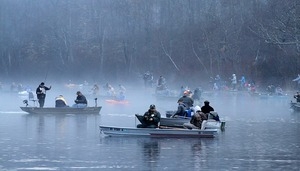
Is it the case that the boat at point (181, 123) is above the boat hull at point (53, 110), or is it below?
below

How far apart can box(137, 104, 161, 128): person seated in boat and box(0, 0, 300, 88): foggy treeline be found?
1934 inches

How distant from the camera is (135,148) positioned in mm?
30844

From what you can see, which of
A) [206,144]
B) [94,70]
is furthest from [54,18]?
[206,144]

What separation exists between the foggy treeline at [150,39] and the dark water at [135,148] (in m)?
43.3

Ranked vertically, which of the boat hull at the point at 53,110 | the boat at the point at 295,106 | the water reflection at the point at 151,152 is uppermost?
the boat at the point at 295,106

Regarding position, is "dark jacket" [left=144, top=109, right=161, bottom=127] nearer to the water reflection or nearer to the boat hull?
the water reflection

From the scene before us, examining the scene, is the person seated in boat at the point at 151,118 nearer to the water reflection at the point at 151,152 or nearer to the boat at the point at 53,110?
the water reflection at the point at 151,152

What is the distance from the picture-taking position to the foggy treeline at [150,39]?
93.2m

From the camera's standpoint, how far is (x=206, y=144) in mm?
32625

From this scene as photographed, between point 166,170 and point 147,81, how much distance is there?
7248cm

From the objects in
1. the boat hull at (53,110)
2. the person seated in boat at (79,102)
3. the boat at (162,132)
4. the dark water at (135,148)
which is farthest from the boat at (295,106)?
the boat at (162,132)

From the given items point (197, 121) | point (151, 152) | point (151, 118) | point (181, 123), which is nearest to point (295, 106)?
point (181, 123)

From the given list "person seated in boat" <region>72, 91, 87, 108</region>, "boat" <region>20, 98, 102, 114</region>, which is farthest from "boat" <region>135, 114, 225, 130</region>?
"person seated in boat" <region>72, 91, 87, 108</region>

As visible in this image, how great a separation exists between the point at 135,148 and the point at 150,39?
80.9 m
